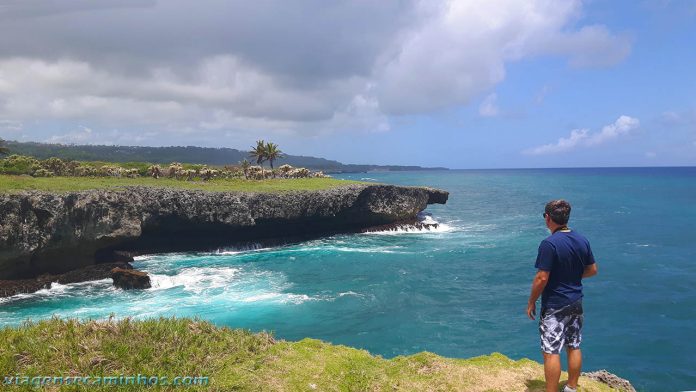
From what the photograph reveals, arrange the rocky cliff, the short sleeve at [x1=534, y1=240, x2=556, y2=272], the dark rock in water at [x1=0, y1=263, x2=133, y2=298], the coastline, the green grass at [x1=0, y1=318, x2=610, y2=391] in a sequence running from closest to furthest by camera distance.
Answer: the short sleeve at [x1=534, y1=240, x2=556, y2=272] → the green grass at [x1=0, y1=318, x2=610, y2=391] → the dark rock in water at [x1=0, y1=263, x2=133, y2=298] → the coastline → the rocky cliff

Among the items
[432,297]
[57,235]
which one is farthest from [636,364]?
[57,235]

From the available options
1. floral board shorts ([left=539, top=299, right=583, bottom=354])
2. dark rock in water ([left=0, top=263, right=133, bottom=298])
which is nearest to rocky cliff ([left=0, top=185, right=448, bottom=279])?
dark rock in water ([left=0, top=263, right=133, bottom=298])

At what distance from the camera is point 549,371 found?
6.91m

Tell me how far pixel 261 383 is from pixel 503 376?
4646 millimetres

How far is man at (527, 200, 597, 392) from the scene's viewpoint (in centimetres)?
670

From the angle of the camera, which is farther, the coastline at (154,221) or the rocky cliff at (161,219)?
the rocky cliff at (161,219)

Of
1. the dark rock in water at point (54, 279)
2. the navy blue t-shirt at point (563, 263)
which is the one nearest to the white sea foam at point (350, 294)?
the dark rock in water at point (54, 279)

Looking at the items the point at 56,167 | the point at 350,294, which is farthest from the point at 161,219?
the point at 350,294

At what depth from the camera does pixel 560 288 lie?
6816 millimetres

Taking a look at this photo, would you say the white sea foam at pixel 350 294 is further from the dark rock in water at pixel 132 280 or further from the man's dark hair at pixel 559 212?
the man's dark hair at pixel 559 212

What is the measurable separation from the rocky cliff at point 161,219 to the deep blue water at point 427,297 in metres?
3.40

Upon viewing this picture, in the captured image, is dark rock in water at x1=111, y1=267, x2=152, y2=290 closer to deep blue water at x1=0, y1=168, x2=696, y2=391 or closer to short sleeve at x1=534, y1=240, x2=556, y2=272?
deep blue water at x1=0, y1=168, x2=696, y2=391

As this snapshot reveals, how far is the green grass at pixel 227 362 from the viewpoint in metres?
7.24

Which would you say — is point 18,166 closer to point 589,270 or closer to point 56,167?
point 56,167
